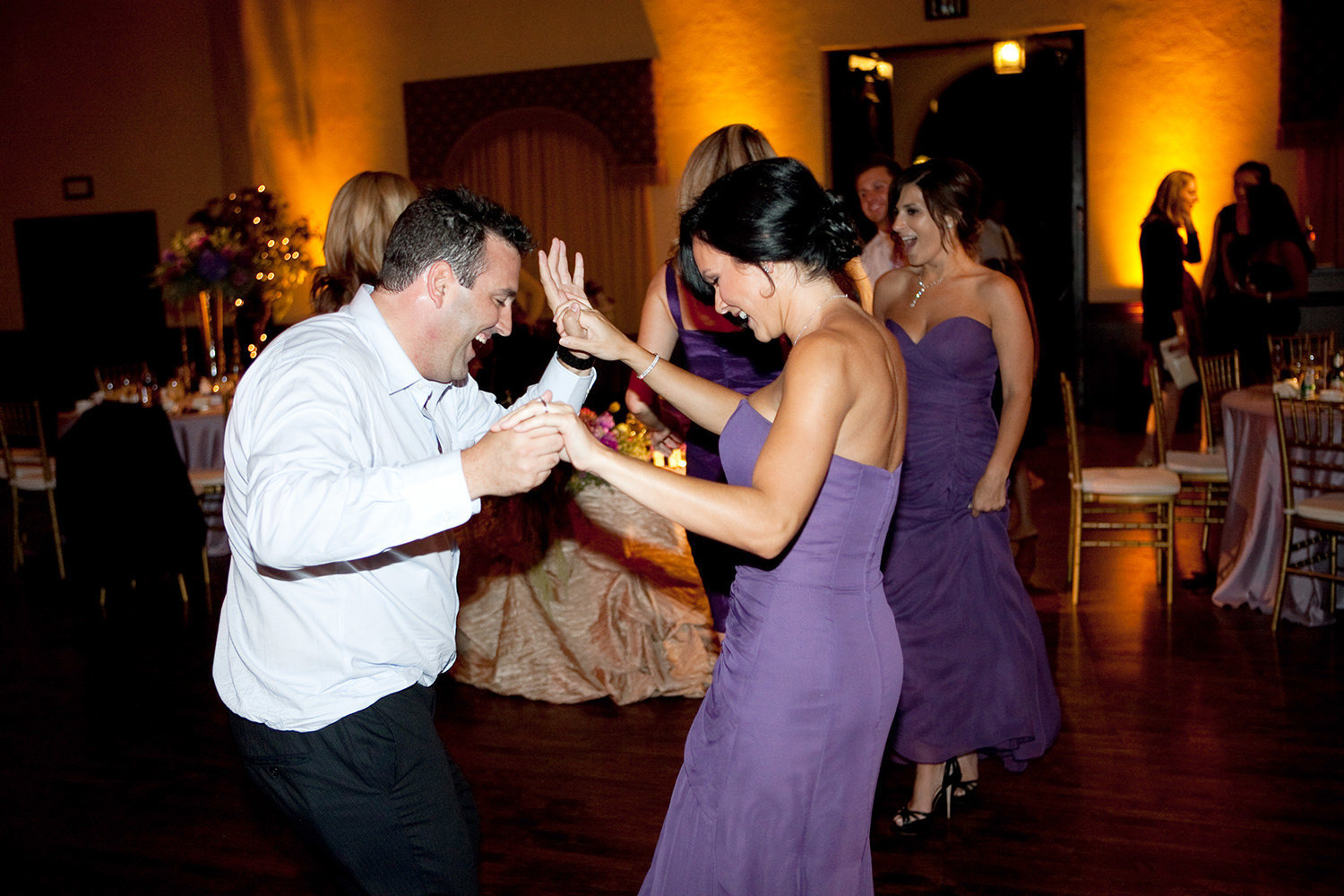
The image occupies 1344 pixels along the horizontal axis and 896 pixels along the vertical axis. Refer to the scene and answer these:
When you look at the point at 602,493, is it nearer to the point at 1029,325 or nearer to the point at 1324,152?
the point at 1029,325

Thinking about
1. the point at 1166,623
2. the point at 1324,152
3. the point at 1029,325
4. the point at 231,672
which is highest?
the point at 1324,152

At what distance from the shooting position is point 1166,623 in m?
4.64

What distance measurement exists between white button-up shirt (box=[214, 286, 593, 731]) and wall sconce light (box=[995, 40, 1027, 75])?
27.0 ft

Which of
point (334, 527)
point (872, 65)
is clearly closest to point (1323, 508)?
point (334, 527)

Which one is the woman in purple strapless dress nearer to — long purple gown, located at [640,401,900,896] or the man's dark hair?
long purple gown, located at [640,401,900,896]

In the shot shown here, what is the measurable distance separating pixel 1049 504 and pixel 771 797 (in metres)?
5.44

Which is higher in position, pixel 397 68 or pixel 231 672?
pixel 397 68

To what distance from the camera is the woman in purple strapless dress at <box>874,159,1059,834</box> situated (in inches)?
118

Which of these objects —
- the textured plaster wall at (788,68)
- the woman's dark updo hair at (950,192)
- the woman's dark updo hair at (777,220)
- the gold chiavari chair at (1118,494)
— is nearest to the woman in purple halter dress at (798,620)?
the woman's dark updo hair at (777,220)

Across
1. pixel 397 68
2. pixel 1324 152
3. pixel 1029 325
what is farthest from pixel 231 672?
pixel 397 68

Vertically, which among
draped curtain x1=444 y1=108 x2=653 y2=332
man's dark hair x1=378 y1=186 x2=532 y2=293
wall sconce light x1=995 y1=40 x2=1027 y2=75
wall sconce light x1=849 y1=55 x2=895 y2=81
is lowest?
man's dark hair x1=378 y1=186 x2=532 y2=293

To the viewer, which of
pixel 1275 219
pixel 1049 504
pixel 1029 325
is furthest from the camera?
pixel 1275 219

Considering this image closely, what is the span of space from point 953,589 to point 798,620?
4.39 ft

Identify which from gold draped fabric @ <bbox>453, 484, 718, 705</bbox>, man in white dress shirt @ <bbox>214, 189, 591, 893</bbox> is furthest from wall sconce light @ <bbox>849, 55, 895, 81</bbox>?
man in white dress shirt @ <bbox>214, 189, 591, 893</bbox>
